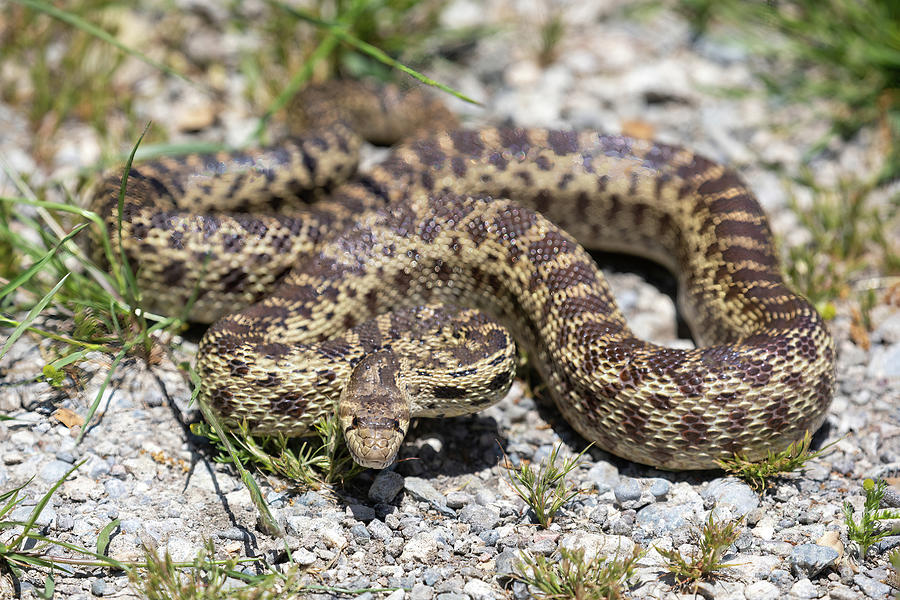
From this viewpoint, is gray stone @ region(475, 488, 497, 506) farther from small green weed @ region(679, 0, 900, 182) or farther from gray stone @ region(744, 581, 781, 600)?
small green weed @ region(679, 0, 900, 182)

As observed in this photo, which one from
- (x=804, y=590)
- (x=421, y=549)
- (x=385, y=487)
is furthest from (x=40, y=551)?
(x=804, y=590)

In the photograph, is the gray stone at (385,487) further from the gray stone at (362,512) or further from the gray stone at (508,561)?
the gray stone at (508,561)

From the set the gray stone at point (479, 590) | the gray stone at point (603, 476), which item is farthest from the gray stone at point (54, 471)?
the gray stone at point (603, 476)

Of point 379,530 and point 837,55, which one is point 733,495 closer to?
point 379,530

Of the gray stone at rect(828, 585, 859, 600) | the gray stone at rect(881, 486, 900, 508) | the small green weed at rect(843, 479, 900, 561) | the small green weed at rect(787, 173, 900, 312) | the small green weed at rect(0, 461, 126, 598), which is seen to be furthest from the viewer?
the small green weed at rect(787, 173, 900, 312)

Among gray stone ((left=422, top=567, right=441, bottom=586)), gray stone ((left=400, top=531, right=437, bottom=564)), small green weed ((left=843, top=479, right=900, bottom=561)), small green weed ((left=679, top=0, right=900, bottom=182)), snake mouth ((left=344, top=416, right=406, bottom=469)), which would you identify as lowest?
gray stone ((left=400, top=531, right=437, bottom=564))

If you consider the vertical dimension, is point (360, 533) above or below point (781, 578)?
below

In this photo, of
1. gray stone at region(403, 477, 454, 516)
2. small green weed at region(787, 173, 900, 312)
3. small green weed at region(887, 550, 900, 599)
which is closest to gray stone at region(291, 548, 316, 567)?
gray stone at region(403, 477, 454, 516)
